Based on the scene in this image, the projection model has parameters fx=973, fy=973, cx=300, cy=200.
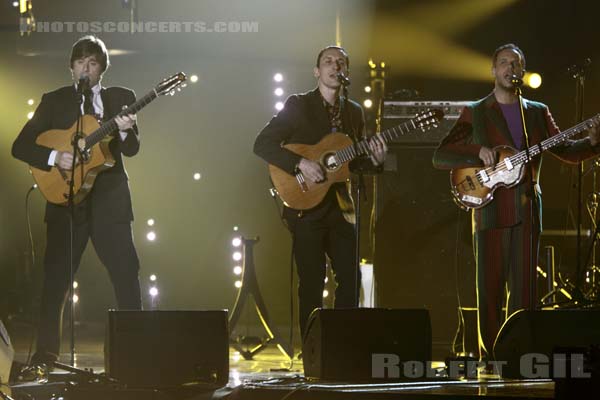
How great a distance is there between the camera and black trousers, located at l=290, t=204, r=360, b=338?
19.3 feet

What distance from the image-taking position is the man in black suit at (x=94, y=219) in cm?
598

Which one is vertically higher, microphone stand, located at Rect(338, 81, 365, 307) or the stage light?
the stage light

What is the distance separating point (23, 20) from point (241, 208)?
306cm

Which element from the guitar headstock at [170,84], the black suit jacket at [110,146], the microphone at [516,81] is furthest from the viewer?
the guitar headstock at [170,84]

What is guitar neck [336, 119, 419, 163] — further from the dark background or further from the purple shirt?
the dark background

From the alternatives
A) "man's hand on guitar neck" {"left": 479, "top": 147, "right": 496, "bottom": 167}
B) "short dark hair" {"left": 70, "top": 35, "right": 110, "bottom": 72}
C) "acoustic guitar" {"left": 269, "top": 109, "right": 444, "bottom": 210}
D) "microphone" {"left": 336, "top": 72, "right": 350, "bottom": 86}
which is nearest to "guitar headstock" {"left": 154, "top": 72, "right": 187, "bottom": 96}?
"short dark hair" {"left": 70, "top": 35, "right": 110, "bottom": 72}

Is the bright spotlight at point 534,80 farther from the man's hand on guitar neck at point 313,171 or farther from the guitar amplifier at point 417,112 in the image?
the man's hand on guitar neck at point 313,171

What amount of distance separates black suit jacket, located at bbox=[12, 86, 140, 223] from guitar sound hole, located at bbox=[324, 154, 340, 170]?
120 cm

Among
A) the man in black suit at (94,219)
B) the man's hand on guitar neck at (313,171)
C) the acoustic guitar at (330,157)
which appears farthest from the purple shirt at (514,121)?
the man in black suit at (94,219)

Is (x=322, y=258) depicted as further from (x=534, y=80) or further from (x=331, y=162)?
(x=534, y=80)

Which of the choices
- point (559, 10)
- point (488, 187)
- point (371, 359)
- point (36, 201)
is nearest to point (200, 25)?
point (36, 201)

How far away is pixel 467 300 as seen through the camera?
7.26m

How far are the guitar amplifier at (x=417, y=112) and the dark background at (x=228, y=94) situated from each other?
3.02 metres

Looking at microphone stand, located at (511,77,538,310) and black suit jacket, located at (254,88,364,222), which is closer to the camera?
microphone stand, located at (511,77,538,310)
